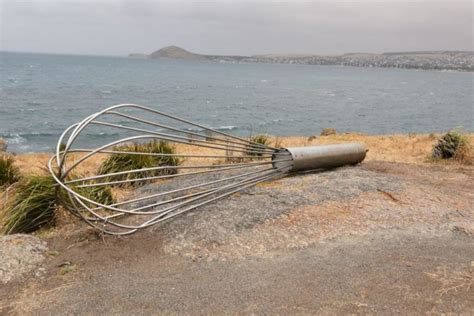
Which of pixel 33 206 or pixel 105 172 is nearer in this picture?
pixel 33 206

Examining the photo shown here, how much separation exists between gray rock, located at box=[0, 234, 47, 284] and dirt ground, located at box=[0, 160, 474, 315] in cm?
9

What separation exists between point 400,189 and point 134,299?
161 inches

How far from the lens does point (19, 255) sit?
4230 mm

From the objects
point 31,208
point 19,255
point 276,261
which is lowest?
point 276,261

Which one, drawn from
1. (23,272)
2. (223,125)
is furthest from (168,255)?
(223,125)

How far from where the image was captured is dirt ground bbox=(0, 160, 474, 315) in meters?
3.66

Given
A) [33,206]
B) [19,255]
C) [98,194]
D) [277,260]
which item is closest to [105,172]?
[98,194]

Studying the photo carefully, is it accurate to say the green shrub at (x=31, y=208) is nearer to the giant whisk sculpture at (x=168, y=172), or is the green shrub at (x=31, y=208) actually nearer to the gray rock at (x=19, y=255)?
the giant whisk sculpture at (x=168, y=172)

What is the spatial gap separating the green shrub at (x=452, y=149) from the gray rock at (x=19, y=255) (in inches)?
308

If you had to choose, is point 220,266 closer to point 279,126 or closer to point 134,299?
point 134,299

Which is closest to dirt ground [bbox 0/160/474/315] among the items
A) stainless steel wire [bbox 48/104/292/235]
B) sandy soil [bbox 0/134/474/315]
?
sandy soil [bbox 0/134/474/315]

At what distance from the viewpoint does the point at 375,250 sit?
181 inches

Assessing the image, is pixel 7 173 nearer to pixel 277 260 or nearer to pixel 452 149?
pixel 277 260

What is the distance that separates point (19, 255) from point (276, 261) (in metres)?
2.35
